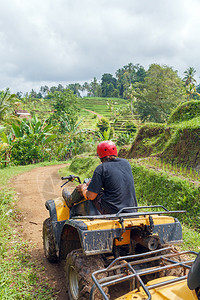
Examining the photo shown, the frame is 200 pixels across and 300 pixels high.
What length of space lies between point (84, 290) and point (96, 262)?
0.91 feet

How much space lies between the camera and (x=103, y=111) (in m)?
67.4

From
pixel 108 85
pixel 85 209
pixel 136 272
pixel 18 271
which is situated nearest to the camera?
pixel 136 272

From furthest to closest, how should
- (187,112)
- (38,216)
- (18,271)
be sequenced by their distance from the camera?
(187,112), (38,216), (18,271)

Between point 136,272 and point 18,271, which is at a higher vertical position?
point 136,272

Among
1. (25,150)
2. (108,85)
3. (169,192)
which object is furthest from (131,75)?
(169,192)

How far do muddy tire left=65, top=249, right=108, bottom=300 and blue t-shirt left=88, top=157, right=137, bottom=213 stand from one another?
598 mm

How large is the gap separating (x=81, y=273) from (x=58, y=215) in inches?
54.5

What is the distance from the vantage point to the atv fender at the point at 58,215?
364cm

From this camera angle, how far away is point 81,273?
97.6 inches

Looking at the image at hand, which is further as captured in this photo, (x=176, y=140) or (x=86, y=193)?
(x=176, y=140)

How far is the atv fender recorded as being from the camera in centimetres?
364

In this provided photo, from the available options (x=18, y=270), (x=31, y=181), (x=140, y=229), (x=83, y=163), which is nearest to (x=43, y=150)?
(x=83, y=163)

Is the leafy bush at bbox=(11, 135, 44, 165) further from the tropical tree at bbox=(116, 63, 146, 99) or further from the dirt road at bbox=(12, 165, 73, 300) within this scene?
the tropical tree at bbox=(116, 63, 146, 99)

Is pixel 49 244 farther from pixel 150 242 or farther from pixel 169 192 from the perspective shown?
pixel 169 192
